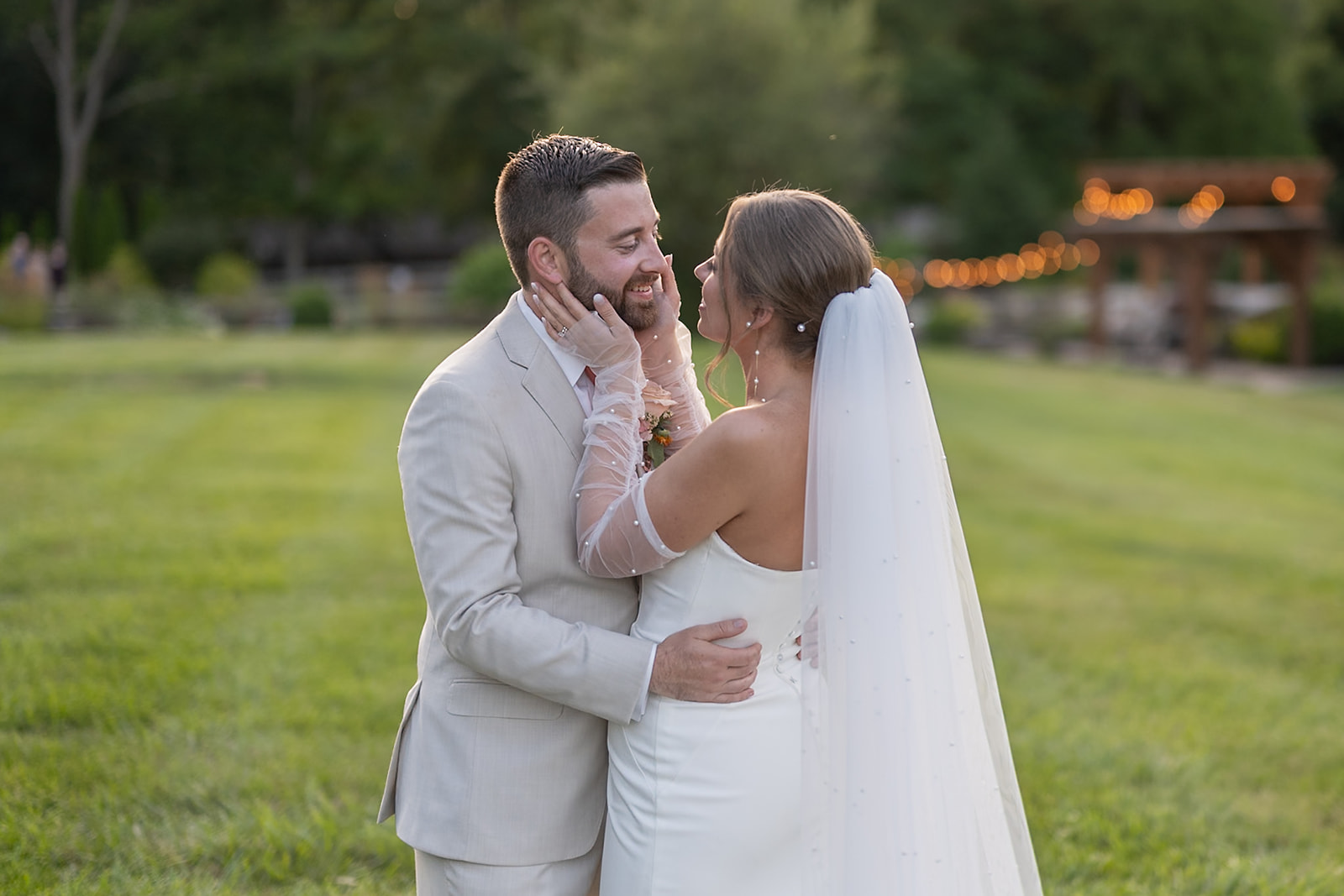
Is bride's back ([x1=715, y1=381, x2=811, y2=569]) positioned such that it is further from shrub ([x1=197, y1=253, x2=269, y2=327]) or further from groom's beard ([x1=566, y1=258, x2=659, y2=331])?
shrub ([x1=197, y1=253, x2=269, y2=327])

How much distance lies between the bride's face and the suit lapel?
30 centimetres

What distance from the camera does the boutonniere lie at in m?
2.68

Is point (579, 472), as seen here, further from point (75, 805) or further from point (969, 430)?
point (969, 430)

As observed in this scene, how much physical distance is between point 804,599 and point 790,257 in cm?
68

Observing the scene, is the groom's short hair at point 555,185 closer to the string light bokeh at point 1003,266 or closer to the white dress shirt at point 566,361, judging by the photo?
the white dress shirt at point 566,361

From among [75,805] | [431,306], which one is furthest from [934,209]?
[75,805]

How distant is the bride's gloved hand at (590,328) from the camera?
2533mm

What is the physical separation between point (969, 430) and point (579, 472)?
49.2 feet

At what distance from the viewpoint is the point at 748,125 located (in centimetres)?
2819

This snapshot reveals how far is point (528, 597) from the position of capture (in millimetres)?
2512

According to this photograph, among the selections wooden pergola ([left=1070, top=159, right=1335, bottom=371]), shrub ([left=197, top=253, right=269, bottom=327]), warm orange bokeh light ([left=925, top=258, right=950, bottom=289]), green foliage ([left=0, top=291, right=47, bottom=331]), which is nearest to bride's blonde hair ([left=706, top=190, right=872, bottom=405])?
green foliage ([left=0, top=291, right=47, bottom=331])

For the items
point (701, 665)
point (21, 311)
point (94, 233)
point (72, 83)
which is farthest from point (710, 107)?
point (701, 665)

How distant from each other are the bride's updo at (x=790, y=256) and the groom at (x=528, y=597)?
0.62 ft

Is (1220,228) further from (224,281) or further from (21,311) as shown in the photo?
(224,281)
